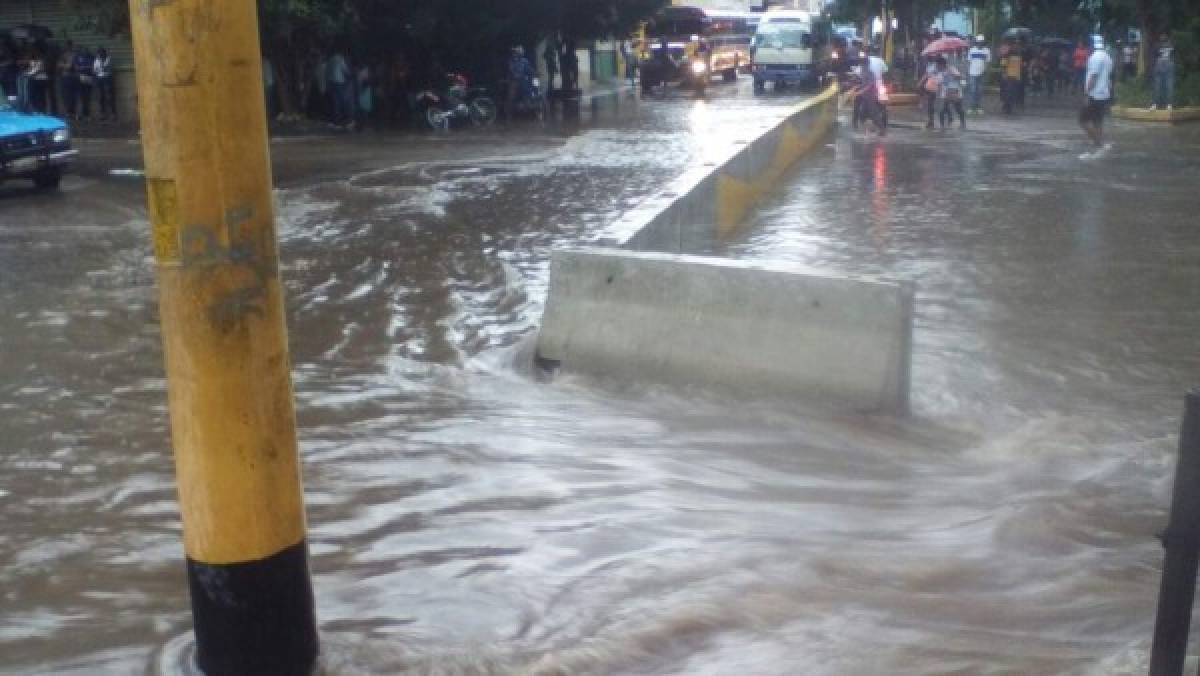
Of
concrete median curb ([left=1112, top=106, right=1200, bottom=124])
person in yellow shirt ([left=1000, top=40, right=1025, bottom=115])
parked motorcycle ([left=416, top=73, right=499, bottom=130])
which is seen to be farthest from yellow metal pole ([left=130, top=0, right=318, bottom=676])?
person in yellow shirt ([left=1000, top=40, right=1025, bottom=115])

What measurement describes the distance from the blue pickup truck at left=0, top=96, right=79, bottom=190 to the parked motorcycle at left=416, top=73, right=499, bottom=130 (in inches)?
491

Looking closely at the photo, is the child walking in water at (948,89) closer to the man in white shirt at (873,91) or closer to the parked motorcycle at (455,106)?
the man in white shirt at (873,91)

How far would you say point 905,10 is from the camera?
47.1 metres

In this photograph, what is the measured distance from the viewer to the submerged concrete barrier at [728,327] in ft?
23.9

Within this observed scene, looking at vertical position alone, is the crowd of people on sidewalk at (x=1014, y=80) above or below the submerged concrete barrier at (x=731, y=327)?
above

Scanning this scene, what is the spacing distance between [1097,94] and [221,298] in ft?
72.9

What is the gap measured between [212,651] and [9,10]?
35.2 meters

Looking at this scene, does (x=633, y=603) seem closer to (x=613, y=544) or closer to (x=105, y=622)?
(x=613, y=544)

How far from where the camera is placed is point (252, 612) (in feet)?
12.7

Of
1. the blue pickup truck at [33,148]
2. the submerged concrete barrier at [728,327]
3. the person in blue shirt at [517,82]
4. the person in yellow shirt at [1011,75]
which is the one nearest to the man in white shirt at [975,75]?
the person in yellow shirt at [1011,75]

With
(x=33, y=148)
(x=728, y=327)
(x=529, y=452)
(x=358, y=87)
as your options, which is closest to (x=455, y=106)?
(x=358, y=87)

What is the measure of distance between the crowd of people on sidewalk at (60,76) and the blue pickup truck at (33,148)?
14.9 m

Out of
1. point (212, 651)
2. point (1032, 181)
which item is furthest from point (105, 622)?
point (1032, 181)

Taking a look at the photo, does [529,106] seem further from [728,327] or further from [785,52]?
[728,327]
